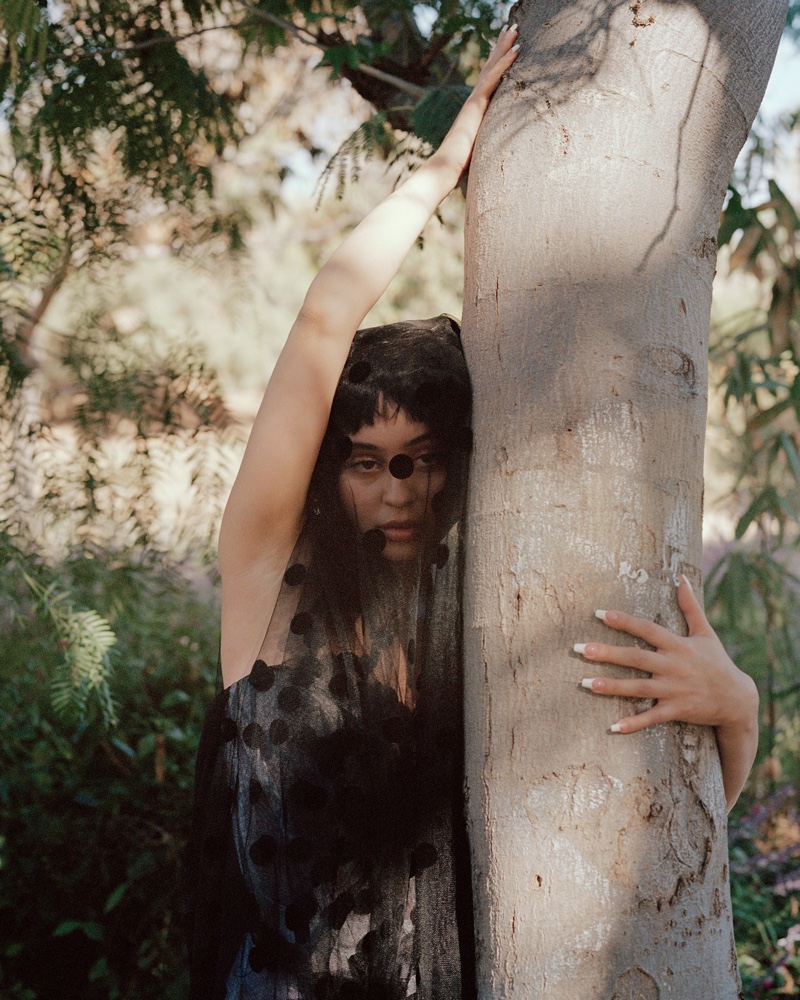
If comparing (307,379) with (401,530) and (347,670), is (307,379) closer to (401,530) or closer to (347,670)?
(401,530)

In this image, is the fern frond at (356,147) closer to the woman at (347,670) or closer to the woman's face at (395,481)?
the woman at (347,670)

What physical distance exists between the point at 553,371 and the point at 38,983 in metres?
2.69

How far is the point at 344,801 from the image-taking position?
1302 millimetres

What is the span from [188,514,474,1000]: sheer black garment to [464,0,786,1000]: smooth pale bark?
155 mm

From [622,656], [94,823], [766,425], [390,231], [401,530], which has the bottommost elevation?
[94,823]

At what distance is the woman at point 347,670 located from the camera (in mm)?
1278

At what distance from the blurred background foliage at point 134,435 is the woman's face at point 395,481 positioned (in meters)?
0.78

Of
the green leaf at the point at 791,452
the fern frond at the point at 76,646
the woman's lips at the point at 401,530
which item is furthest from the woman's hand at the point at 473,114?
the green leaf at the point at 791,452

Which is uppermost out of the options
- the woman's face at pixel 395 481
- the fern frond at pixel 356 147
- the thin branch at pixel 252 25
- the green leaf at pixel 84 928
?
the thin branch at pixel 252 25

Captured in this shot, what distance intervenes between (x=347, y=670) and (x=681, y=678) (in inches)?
19.8

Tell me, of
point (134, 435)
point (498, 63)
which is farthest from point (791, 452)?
point (498, 63)

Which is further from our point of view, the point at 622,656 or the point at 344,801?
the point at 344,801

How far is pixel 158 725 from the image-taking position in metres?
3.15

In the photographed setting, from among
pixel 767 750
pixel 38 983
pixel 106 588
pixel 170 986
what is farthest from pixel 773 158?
pixel 38 983
